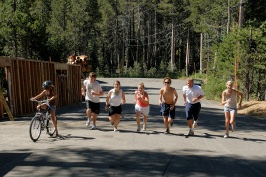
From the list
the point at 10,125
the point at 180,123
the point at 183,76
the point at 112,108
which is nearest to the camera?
the point at 112,108

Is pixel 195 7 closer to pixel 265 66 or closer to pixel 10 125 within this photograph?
pixel 265 66

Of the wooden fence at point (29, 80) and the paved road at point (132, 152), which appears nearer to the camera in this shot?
the paved road at point (132, 152)

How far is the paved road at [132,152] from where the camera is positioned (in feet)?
21.0

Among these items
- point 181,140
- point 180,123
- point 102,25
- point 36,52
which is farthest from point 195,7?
point 181,140

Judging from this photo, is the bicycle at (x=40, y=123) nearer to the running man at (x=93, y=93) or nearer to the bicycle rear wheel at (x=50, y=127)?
the bicycle rear wheel at (x=50, y=127)

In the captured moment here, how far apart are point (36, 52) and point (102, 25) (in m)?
25.5

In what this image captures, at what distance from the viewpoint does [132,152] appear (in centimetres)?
786

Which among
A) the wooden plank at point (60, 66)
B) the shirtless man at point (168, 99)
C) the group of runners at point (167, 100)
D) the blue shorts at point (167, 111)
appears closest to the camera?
the group of runners at point (167, 100)

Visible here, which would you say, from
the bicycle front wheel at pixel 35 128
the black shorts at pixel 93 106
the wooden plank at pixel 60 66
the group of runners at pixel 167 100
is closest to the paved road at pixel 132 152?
the bicycle front wheel at pixel 35 128

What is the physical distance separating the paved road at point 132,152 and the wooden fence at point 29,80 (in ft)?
9.93

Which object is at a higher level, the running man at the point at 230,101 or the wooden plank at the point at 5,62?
the wooden plank at the point at 5,62

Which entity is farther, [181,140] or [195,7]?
[195,7]

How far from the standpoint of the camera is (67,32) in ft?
195

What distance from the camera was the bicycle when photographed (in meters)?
8.86
